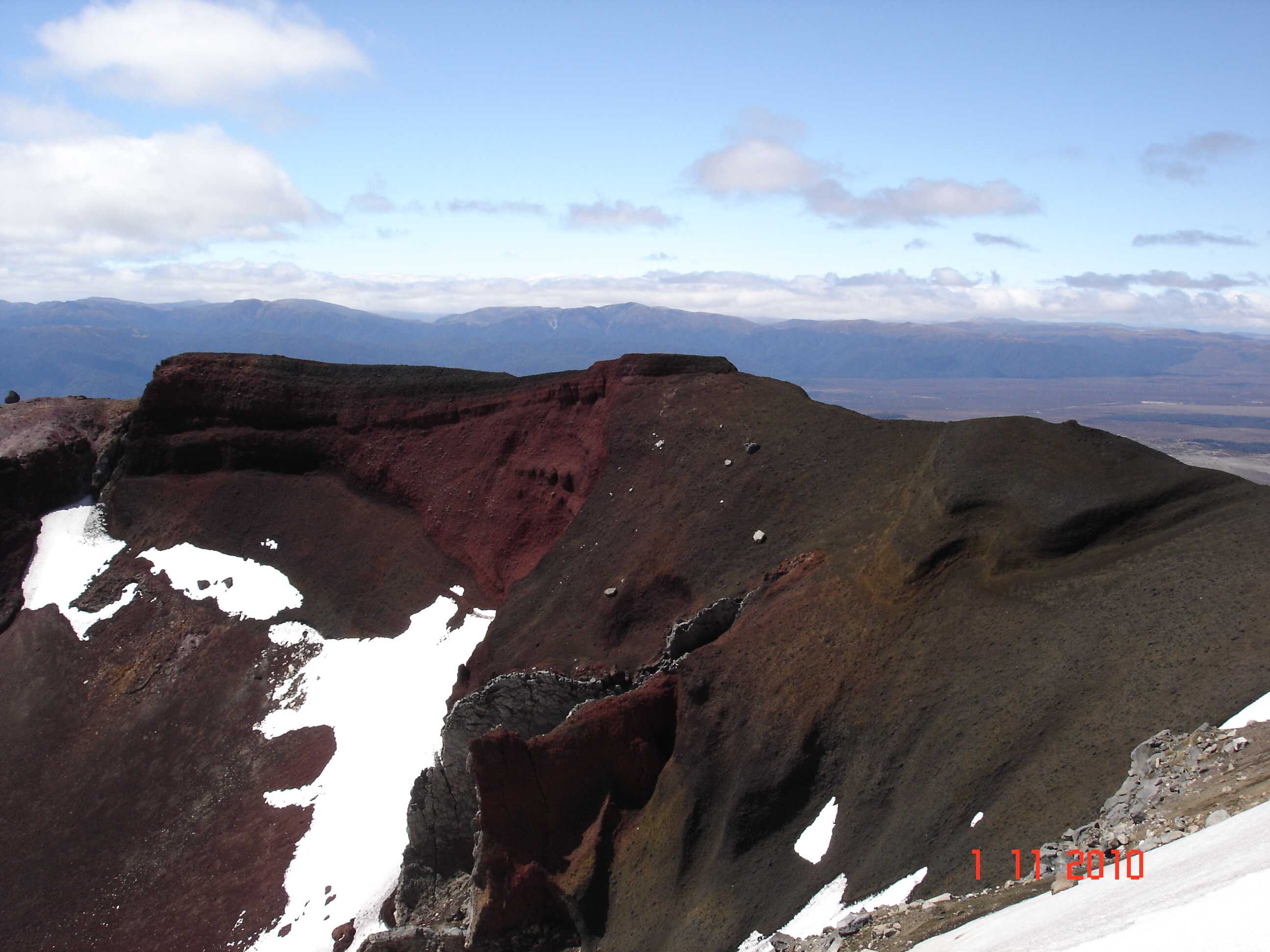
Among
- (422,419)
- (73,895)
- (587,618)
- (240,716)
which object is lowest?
(73,895)

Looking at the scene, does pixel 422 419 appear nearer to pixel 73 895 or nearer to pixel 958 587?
pixel 73 895

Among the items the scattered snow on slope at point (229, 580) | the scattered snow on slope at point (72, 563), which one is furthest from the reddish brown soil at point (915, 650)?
the scattered snow on slope at point (72, 563)

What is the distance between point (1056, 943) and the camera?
9.52 metres

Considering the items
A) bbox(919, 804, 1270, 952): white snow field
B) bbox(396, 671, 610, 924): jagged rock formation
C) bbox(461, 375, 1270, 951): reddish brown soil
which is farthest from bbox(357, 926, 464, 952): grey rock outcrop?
bbox(919, 804, 1270, 952): white snow field

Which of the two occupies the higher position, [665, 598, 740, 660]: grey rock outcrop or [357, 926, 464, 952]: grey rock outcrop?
[665, 598, 740, 660]: grey rock outcrop

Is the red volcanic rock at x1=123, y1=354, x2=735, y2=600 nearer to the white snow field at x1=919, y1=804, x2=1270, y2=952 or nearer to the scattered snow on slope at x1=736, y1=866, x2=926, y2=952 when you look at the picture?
the scattered snow on slope at x1=736, y1=866, x2=926, y2=952

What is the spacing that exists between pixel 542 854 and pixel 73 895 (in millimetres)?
19157

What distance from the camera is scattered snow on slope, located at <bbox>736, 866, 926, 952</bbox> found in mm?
15750

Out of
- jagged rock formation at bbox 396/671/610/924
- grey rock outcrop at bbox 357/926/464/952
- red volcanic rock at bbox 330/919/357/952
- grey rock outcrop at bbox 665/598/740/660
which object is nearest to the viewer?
grey rock outcrop at bbox 357/926/464/952

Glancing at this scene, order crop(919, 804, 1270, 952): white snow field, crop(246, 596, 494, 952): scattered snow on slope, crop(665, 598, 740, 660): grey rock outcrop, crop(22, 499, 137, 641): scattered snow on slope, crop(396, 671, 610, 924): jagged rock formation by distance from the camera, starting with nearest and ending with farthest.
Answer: crop(919, 804, 1270, 952): white snow field
crop(665, 598, 740, 660): grey rock outcrop
crop(396, 671, 610, 924): jagged rock formation
crop(246, 596, 494, 952): scattered snow on slope
crop(22, 499, 137, 641): scattered snow on slope

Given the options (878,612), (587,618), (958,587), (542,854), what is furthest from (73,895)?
(958,587)

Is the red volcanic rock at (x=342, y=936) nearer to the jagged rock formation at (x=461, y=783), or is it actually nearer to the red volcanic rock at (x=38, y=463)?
the jagged rock formation at (x=461, y=783)

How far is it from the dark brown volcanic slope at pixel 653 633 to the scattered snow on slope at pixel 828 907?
0.98 feet

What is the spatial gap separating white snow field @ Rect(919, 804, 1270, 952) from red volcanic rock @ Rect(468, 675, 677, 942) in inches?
470
